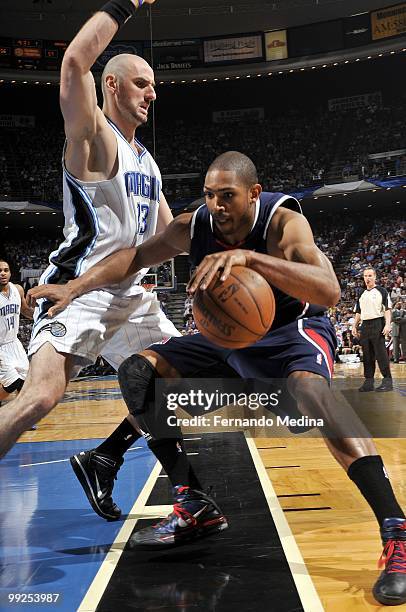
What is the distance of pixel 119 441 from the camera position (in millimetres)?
3051

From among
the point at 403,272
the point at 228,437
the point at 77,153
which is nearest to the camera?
the point at 77,153

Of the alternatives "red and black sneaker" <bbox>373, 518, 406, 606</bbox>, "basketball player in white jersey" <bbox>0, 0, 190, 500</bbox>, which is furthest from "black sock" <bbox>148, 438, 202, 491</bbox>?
"red and black sneaker" <bbox>373, 518, 406, 606</bbox>

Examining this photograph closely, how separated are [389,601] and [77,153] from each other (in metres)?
2.06

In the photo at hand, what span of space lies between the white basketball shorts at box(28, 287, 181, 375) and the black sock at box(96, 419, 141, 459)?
1.02 feet

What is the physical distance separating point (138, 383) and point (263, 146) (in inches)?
800

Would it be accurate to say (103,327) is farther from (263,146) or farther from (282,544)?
(263,146)

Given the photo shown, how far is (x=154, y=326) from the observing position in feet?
10.0

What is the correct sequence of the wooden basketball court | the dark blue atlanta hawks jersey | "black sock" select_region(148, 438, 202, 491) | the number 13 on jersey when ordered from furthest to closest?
the number 13 on jersey
"black sock" select_region(148, 438, 202, 491)
the dark blue atlanta hawks jersey
the wooden basketball court

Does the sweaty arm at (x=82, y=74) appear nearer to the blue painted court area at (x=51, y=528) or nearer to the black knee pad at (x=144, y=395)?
the black knee pad at (x=144, y=395)

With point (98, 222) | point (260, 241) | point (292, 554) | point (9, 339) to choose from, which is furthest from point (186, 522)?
point (9, 339)

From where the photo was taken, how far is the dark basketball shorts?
2447mm

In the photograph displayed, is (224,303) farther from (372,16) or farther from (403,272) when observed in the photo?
(372,16)

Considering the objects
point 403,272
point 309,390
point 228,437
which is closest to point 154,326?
point 309,390

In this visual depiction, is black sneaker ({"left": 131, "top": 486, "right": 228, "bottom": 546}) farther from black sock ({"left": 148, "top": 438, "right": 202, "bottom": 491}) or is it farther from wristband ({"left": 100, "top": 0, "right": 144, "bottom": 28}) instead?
wristband ({"left": 100, "top": 0, "right": 144, "bottom": 28})
